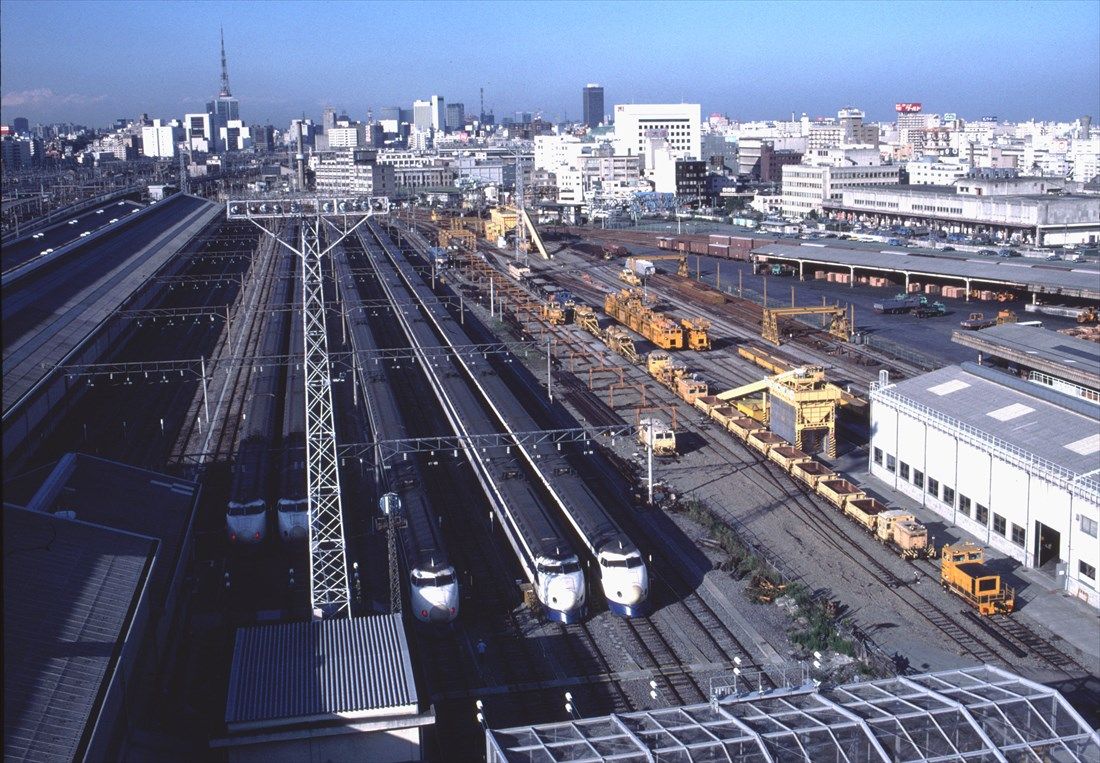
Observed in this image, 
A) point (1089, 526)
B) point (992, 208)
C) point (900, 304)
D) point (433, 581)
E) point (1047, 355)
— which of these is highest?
point (992, 208)

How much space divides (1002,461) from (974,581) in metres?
2.77

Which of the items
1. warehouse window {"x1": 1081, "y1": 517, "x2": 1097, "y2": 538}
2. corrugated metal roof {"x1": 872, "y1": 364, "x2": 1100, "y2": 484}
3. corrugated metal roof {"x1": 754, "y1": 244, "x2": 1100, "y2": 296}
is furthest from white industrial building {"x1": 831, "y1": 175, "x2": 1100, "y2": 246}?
warehouse window {"x1": 1081, "y1": 517, "x2": 1097, "y2": 538}

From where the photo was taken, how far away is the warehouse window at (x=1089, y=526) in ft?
53.5

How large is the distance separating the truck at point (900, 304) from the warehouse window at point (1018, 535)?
25240mm

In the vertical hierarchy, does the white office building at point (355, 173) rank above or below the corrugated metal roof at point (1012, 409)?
above

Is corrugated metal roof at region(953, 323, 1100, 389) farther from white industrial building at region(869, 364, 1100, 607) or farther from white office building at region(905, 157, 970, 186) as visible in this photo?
white office building at region(905, 157, 970, 186)

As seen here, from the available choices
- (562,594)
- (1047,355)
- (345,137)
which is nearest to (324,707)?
(562,594)

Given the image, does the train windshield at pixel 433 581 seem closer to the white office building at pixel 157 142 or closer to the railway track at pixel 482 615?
the railway track at pixel 482 615

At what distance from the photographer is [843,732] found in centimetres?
999

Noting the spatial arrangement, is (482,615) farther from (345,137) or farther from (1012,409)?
(345,137)

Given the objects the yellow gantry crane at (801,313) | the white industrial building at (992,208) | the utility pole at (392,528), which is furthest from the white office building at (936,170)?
the utility pole at (392,528)

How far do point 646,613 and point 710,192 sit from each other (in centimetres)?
8008

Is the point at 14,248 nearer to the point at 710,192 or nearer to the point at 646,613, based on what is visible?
the point at 646,613

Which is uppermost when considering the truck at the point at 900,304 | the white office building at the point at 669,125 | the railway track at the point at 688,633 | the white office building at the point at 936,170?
the white office building at the point at 669,125
